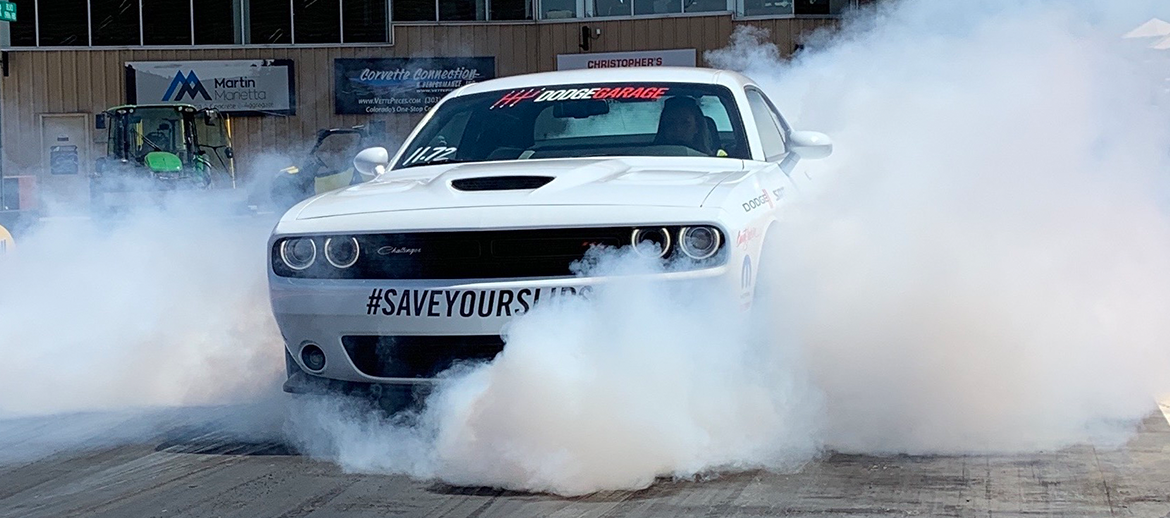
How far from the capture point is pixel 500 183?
498 cm

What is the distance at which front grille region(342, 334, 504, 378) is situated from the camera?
4.50 meters

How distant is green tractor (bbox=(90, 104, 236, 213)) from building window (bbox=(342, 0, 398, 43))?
7667mm

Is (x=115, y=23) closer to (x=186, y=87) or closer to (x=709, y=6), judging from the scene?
(x=186, y=87)

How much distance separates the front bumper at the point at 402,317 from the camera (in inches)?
175

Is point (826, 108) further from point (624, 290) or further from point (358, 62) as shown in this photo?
point (358, 62)

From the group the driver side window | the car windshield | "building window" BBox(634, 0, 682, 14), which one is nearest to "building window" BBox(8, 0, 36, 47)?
"building window" BBox(634, 0, 682, 14)

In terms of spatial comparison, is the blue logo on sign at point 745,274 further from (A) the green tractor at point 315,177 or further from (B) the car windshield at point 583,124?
(A) the green tractor at point 315,177

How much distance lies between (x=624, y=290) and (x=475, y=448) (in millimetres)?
659

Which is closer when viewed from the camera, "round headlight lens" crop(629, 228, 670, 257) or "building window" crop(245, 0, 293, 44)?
"round headlight lens" crop(629, 228, 670, 257)

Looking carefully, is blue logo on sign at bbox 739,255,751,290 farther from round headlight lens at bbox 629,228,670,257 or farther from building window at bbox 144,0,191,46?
building window at bbox 144,0,191,46

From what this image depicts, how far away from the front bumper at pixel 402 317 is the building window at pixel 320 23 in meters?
28.0

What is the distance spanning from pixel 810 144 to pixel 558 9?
25120 mm

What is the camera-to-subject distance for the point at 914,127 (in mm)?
6266

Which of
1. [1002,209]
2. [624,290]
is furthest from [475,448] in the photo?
[1002,209]
